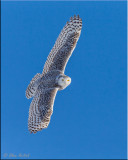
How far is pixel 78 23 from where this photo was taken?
905 cm

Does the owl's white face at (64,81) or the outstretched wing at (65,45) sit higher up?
the outstretched wing at (65,45)

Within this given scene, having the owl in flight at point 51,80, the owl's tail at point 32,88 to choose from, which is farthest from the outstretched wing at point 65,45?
the owl's tail at point 32,88

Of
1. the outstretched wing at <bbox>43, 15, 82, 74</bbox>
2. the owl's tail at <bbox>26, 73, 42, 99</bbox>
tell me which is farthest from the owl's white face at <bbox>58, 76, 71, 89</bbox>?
the owl's tail at <bbox>26, 73, 42, 99</bbox>

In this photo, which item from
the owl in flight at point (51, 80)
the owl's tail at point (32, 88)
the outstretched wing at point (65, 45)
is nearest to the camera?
the owl in flight at point (51, 80)

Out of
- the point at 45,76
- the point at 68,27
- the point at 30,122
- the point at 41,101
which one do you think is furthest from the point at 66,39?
the point at 30,122

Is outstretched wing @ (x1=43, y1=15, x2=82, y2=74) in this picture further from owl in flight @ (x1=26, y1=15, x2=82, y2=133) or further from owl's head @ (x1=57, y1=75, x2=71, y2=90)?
owl's head @ (x1=57, y1=75, x2=71, y2=90)

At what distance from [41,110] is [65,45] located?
1835 mm

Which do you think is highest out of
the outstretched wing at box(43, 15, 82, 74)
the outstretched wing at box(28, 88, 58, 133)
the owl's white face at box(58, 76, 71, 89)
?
the outstretched wing at box(43, 15, 82, 74)

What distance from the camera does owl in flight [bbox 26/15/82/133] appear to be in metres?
8.66

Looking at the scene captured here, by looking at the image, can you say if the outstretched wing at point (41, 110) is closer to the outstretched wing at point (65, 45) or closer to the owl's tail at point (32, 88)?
the owl's tail at point (32, 88)

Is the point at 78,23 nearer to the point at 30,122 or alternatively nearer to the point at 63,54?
the point at 63,54

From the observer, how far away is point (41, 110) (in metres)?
8.71

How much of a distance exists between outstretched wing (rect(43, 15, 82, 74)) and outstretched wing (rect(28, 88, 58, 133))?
744 mm

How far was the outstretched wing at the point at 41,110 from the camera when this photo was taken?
851 cm
